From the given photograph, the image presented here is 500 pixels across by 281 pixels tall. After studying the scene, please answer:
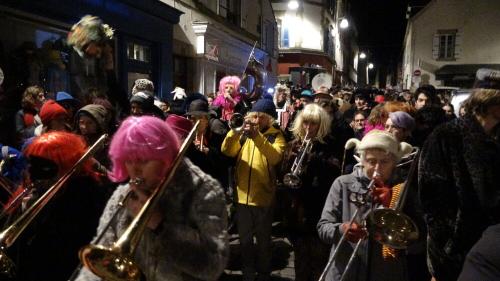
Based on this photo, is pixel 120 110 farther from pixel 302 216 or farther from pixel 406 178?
pixel 406 178

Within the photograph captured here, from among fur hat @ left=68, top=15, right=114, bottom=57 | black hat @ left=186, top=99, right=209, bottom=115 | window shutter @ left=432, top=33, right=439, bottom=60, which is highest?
window shutter @ left=432, top=33, right=439, bottom=60

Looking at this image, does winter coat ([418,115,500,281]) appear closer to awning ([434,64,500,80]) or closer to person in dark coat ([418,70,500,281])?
person in dark coat ([418,70,500,281])

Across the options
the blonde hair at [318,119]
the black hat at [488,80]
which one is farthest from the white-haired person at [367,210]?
the blonde hair at [318,119]

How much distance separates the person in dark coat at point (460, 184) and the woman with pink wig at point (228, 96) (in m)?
4.08

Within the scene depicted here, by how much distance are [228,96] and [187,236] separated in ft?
16.4

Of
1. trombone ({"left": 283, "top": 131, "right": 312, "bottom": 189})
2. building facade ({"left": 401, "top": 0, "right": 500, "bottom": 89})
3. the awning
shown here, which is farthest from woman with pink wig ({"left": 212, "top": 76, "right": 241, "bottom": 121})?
the awning

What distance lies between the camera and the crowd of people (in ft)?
6.96

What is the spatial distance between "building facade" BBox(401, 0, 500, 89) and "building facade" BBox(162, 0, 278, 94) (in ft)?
62.5

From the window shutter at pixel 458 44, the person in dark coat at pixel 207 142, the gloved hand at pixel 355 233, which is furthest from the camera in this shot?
the window shutter at pixel 458 44

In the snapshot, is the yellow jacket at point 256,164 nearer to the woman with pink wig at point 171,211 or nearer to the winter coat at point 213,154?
the winter coat at point 213,154

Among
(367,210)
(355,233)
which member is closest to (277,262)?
(367,210)

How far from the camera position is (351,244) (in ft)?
9.78

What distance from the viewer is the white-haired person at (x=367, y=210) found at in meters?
2.87

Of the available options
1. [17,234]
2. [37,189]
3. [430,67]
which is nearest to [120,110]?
[37,189]
